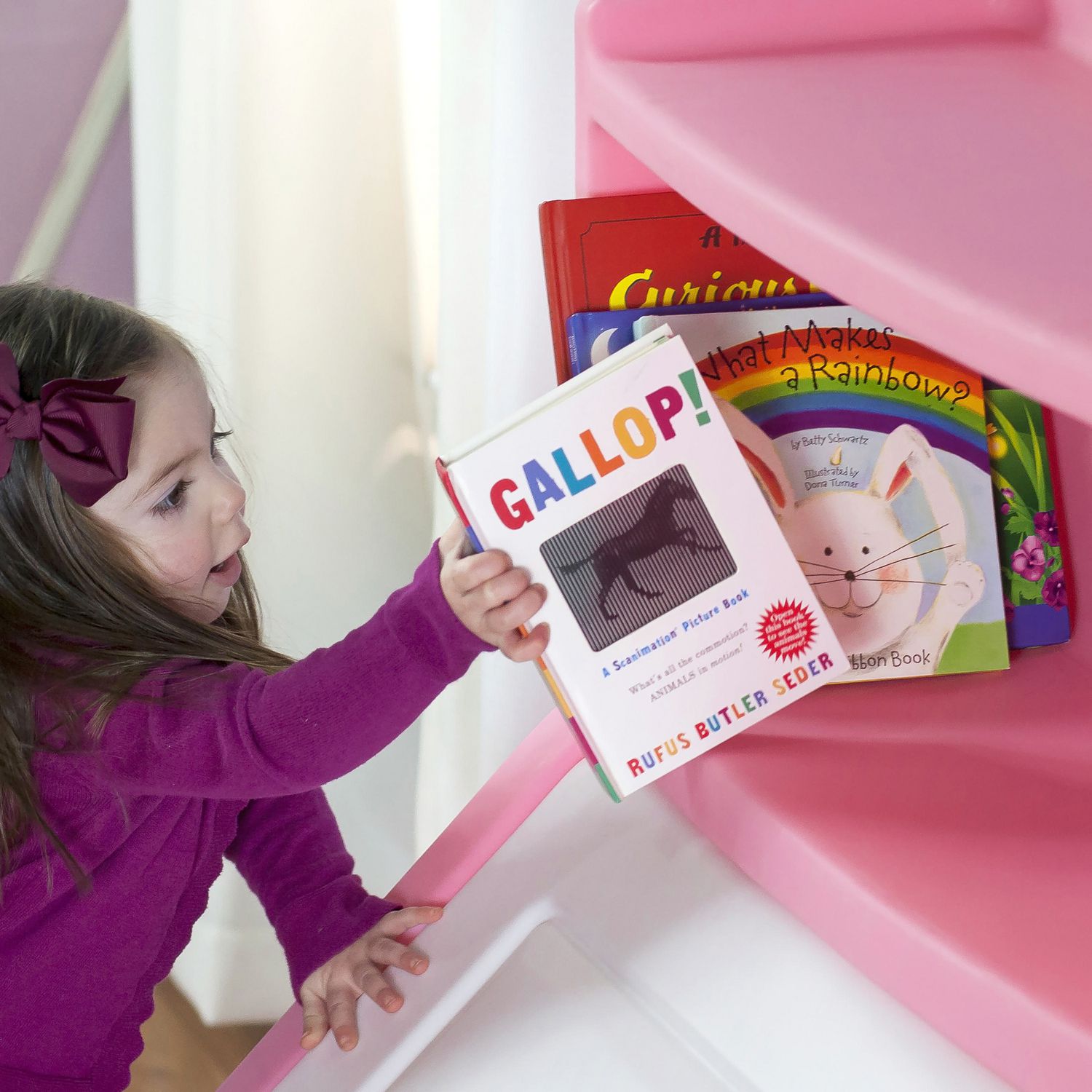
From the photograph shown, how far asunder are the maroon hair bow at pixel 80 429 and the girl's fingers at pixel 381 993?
310mm

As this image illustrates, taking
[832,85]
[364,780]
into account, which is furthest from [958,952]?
[364,780]

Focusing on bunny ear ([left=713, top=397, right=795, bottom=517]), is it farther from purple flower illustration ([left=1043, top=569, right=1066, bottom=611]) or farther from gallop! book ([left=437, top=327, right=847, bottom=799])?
purple flower illustration ([left=1043, top=569, right=1066, bottom=611])

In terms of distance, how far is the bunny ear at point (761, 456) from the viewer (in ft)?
1.89

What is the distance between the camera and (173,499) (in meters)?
0.73

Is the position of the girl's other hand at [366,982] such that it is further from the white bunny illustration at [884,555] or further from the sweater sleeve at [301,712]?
the white bunny illustration at [884,555]

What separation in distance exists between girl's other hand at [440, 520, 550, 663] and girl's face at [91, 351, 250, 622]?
24cm

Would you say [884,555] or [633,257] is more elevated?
[633,257]

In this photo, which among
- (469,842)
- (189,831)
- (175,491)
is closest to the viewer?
(469,842)

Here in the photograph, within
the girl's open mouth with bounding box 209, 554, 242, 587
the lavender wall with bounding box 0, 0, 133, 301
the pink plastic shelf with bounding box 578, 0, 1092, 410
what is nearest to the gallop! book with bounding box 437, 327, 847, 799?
the pink plastic shelf with bounding box 578, 0, 1092, 410

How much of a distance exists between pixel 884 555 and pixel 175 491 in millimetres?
420

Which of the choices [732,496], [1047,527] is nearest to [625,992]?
[732,496]

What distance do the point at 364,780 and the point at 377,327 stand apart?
51 cm

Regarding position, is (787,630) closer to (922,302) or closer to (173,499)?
(922,302)

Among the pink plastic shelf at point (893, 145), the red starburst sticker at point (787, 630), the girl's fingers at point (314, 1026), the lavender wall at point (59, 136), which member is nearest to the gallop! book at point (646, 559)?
the red starburst sticker at point (787, 630)
